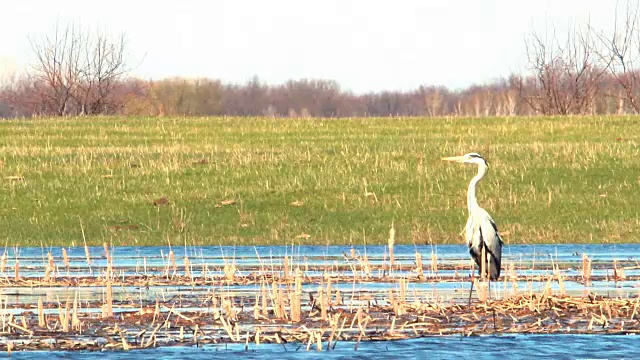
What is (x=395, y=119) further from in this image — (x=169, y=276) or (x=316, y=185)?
(x=169, y=276)

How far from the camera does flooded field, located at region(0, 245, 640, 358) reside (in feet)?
47.2

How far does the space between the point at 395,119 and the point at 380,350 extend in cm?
3936

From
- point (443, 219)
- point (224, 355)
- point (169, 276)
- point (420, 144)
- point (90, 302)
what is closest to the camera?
point (224, 355)

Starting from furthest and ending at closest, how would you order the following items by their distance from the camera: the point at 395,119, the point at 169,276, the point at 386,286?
the point at 395,119
the point at 169,276
the point at 386,286

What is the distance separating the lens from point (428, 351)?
14.1 m

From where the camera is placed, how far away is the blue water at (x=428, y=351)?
13766 mm

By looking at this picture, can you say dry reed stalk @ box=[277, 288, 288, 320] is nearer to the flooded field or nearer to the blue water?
the flooded field

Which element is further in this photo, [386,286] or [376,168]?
[376,168]

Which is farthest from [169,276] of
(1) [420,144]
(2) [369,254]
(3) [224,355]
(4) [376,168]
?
(1) [420,144]

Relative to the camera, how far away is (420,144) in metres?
46.1

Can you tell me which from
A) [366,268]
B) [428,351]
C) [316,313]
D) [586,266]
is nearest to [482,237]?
[586,266]

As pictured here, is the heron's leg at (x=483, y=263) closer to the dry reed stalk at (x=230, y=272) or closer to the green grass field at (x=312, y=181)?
the dry reed stalk at (x=230, y=272)

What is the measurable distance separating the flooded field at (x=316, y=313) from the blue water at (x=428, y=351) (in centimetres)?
2

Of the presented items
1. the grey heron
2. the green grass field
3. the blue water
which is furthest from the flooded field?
the green grass field
